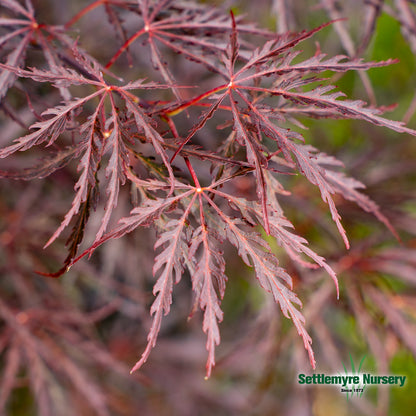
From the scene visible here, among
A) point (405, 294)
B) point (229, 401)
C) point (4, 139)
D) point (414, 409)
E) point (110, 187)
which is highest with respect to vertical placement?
point (110, 187)

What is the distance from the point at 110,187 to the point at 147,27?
26cm

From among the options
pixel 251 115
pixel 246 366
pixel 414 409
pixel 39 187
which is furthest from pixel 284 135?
pixel 414 409

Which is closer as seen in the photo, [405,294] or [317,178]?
[317,178]

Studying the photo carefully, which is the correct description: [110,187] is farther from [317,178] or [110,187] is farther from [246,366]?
[246,366]

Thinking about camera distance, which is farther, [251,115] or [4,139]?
[4,139]

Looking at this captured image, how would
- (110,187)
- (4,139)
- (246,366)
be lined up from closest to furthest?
(110,187) → (4,139) → (246,366)

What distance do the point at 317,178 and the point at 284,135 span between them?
0.05 meters

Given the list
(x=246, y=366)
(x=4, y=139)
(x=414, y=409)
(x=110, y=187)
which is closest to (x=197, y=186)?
(x=110, y=187)

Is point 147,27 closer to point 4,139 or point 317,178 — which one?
point 317,178

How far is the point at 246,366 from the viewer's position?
4.47 ft

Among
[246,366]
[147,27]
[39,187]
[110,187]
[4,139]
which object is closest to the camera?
[110,187]

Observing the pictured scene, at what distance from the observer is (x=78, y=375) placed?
903 millimetres

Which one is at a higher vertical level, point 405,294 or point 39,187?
point 39,187

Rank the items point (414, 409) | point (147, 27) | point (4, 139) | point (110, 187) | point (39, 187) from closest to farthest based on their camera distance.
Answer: point (110, 187) → point (147, 27) → point (4, 139) → point (39, 187) → point (414, 409)
